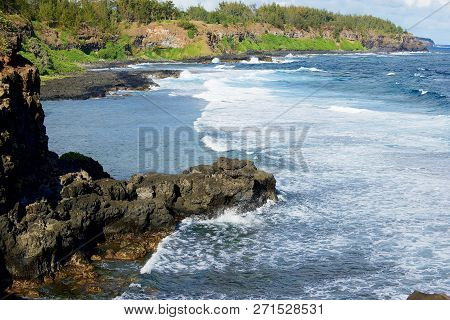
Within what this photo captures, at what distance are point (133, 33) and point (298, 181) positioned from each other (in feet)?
354

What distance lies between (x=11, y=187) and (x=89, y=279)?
3868 millimetres

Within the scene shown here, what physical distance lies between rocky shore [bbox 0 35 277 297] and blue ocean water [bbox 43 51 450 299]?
3.29 feet

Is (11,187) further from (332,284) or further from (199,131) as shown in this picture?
(199,131)

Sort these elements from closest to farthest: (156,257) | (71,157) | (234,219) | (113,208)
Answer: (156,257) → (113,208) → (234,219) → (71,157)

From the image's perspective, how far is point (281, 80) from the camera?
7544 cm

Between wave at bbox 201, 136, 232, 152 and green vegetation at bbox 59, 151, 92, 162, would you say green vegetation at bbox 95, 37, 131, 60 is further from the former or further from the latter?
green vegetation at bbox 59, 151, 92, 162

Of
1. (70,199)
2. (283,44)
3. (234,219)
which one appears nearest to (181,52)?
(283,44)

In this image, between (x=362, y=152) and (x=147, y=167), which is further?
(x=362, y=152)

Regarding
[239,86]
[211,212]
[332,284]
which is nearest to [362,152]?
[211,212]

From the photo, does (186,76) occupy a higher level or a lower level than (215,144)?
higher

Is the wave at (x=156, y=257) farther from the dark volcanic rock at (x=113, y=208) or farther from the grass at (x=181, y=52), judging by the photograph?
the grass at (x=181, y=52)

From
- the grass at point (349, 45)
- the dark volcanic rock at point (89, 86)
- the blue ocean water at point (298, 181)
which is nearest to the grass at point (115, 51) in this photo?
the dark volcanic rock at point (89, 86)

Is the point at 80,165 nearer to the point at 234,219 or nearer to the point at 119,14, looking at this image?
the point at 234,219

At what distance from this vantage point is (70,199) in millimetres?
17656
